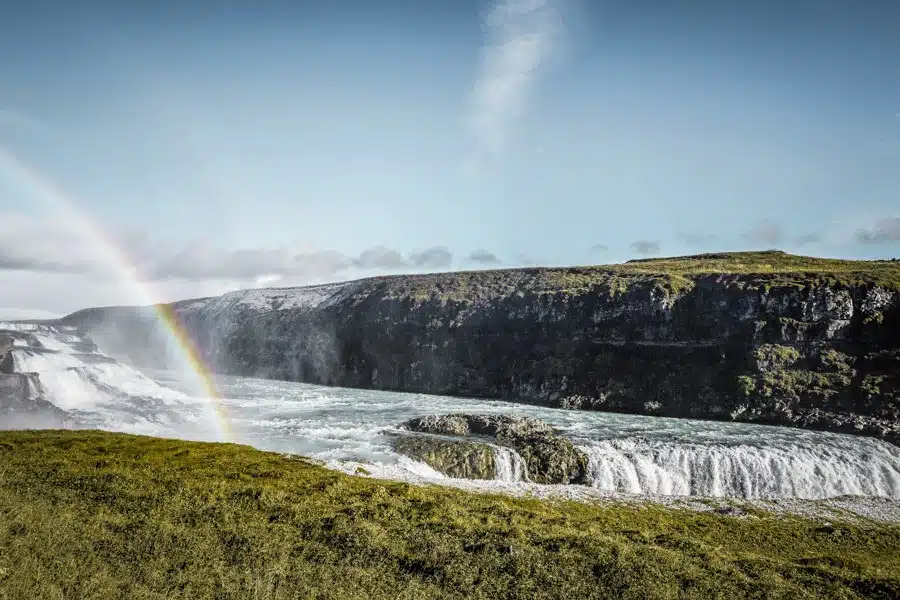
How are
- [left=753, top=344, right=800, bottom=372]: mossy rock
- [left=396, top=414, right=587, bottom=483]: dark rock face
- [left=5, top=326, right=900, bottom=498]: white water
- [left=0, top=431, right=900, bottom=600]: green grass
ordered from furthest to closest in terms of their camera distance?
[left=753, top=344, right=800, bottom=372]: mossy rock
[left=5, top=326, right=900, bottom=498]: white water
[left=396, top=414, right=587, bottom=483]: dark rock face
[left=0, top=431, right=900, bottom=600]: green grass

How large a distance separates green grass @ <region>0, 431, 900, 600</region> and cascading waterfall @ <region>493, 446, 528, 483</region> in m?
9.31

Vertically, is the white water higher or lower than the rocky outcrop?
lower

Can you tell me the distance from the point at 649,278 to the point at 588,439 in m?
52.9

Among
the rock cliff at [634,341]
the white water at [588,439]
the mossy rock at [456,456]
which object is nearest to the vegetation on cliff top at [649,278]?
the rock cliff at [634,341]

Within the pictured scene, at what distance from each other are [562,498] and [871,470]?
2806 cm

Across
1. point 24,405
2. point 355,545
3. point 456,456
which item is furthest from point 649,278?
point 24,405

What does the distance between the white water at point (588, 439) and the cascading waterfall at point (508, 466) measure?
0.26ft

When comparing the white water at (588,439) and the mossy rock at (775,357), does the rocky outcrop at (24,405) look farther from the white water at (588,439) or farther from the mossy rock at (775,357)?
the mossy rock at (775,357)

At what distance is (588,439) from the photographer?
42.8 metres

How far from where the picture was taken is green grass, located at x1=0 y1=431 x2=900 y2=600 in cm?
1403

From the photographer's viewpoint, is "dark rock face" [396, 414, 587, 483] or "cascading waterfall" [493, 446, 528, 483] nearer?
"cascading waterfall" [493, 446, 528, 483]

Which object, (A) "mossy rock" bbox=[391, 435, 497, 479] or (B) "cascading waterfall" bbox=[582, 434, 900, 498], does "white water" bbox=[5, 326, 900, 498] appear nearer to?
(B) "cascading waterfall" bbox=[582, 434, 900, 498]

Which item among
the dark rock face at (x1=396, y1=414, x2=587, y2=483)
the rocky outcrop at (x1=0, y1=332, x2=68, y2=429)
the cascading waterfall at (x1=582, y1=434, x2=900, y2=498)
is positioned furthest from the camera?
the rocky outcrop at (x1=0, y1=332, x2=68, y2=429)

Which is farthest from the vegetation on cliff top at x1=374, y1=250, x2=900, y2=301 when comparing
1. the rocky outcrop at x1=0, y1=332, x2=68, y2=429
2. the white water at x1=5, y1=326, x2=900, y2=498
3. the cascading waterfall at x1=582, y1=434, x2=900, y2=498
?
the rocky outcrop at x1=0, y1=332, x2=68, y2=429
